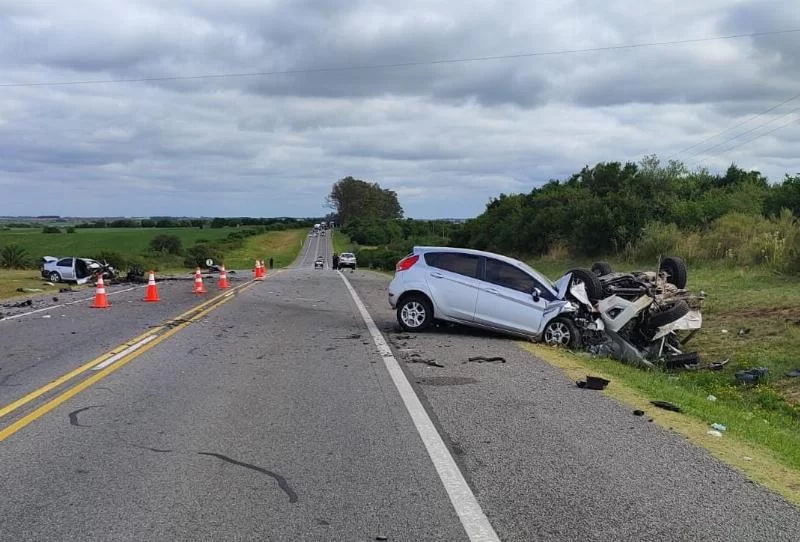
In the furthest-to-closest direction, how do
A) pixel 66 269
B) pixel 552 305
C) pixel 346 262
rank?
pixel 346 262 → pixel 66 269 → pixel 552 305

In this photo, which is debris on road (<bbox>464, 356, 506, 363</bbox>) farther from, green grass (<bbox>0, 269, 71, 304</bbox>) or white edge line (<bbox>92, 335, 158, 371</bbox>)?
green grass (<bbox>0, 269, 71, 304</bbox>)

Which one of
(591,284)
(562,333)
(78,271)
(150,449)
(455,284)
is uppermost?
(591,284)

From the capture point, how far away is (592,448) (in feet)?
21.4

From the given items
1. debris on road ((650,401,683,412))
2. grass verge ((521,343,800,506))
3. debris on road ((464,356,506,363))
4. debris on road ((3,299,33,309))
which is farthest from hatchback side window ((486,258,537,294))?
debris on road ((3,299,33,309))

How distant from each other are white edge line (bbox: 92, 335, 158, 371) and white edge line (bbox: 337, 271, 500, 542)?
421 centimetres

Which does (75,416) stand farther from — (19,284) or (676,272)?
(19,284)

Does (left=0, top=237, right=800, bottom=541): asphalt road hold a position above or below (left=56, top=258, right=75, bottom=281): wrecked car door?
above

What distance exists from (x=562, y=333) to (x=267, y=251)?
10990 centimetres

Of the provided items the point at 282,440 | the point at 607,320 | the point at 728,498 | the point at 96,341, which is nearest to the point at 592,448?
the point at 728,498

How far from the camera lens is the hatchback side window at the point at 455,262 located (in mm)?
14273

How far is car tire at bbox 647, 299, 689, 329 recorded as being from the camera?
13.2 meters

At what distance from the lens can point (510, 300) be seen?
13680mm

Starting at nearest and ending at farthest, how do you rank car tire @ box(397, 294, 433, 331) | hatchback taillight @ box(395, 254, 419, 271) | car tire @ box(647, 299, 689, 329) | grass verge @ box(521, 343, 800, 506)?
1. grass verge @ box(521, 343, 800, 506)
2. car tire @ box(647, 299, 689, 329)
3. car tire @ box(397, 294, 433, 331)
4. hatchback taillight @ box(395, 254, 419, 271)

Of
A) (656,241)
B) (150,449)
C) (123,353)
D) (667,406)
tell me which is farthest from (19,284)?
(667,406)
